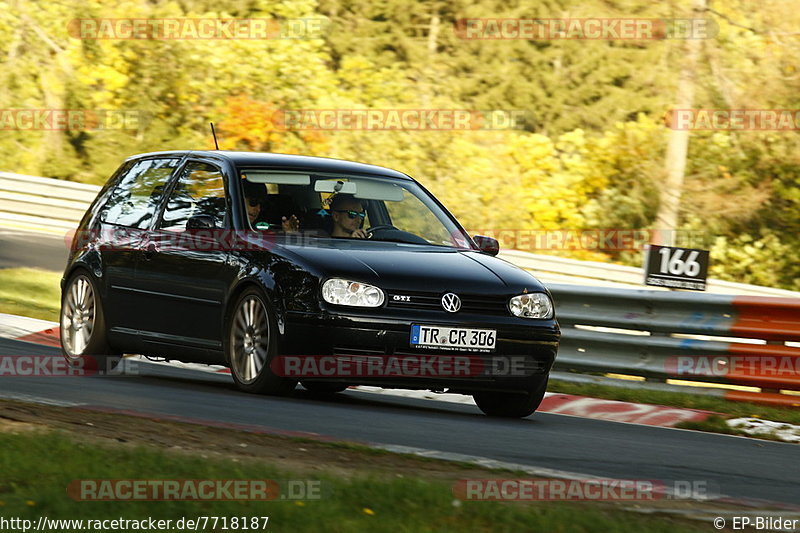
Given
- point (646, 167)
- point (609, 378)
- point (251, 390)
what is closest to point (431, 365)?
point (251, 390)

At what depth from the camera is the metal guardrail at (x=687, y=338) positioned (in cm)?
1034

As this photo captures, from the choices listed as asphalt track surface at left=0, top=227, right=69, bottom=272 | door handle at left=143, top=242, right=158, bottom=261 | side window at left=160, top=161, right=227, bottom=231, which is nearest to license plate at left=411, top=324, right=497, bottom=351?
side window at left=160, top=161, right=227, bottom=231

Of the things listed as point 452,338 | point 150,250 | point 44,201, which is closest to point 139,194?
point 150,250

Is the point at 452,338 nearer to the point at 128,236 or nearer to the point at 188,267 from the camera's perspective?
the point at 188,267

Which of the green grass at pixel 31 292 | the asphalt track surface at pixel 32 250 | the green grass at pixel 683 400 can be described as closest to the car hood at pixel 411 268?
the green grass at pixel 683 400

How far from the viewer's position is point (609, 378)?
1104cm

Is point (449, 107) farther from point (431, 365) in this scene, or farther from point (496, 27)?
point (431, 365)

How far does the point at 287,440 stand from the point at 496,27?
30.2 m

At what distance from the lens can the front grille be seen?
8.47 m

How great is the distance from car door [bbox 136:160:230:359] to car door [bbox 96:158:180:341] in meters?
0.12

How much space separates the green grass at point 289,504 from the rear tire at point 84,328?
175 inches

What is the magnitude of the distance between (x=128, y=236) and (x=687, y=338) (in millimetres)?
4247

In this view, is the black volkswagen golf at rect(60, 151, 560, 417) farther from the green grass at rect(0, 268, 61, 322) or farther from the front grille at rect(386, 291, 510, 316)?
the green grass at rect(0, 268, 61, 322)

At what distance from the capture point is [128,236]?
33.6 feet
